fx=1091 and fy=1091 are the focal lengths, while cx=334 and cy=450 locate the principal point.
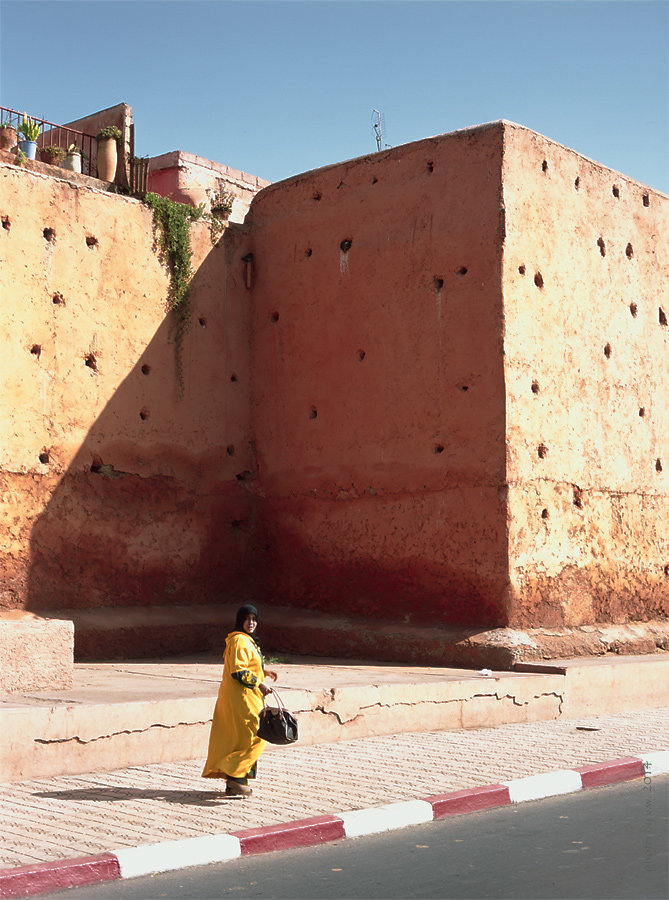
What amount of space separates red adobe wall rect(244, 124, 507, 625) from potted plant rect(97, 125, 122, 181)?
1.95 m

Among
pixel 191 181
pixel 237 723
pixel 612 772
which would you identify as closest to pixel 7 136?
pixel 191 181

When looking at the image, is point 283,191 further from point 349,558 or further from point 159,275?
point 349,558

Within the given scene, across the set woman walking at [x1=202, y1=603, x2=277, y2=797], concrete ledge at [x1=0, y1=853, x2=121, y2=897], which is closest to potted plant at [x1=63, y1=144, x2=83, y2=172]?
woman walking at [x1=202, y1=603, x2=277, y2=797]

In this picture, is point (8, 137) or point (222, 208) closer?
point (8, 137)

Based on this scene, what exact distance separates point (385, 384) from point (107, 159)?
5.06m

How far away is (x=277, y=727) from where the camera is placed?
244 inches

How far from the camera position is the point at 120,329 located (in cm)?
1262

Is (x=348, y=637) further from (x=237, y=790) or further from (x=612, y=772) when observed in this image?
(x=237, y=790)

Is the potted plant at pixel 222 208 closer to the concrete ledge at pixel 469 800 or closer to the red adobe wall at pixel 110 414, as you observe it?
the red adobe wall at pixel 110 414

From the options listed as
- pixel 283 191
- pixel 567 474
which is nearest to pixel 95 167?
pixel 283 191

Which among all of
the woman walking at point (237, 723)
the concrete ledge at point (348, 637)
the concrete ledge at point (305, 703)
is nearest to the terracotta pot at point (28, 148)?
the concrete ledge at point (348, 637)

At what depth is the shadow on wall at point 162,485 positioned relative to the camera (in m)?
11.9

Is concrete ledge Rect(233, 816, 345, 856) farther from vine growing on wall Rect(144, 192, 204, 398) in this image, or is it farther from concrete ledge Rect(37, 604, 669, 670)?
vine growing on wall Rect(144, 192, 204, 398)

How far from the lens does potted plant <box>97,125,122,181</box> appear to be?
14320mm
